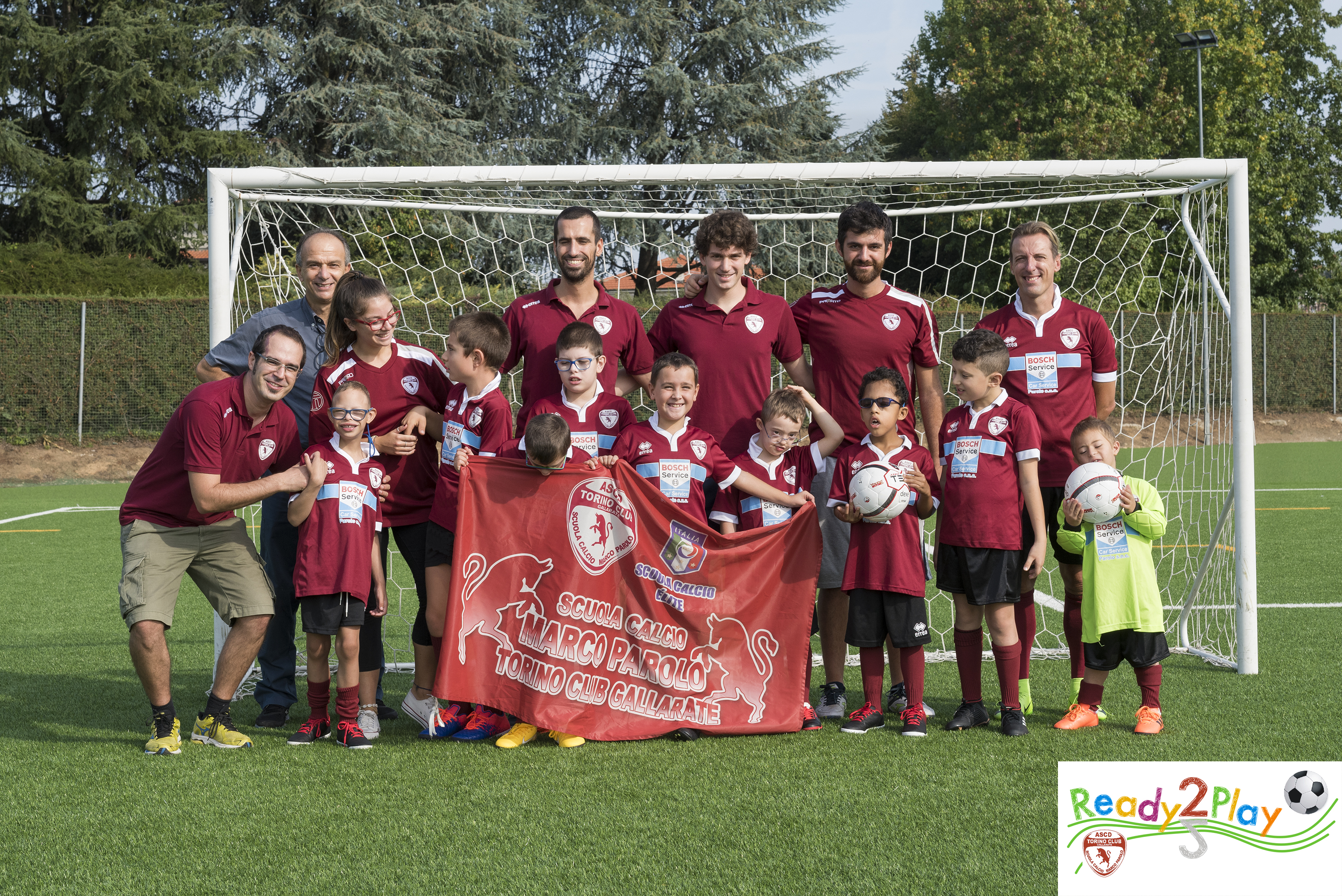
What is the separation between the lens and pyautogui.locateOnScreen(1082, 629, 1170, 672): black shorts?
4.21 metres

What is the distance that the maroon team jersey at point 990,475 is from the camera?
417 cm

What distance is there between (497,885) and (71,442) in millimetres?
17292

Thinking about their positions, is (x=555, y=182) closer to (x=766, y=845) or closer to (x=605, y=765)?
(x=605, y=765)

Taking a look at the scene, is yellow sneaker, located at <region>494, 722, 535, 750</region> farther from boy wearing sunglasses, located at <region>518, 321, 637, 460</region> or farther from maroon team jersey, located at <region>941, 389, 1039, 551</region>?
maroon team jersey, located at <region>941, 389, 1039, 551</region>

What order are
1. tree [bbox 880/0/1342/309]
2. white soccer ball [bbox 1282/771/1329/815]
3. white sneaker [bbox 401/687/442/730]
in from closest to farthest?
white soccer ball [bbox 1282/771/1329/815]
white sneaker [bbox 401/687/442/730]
tree [bbox 880/0/1342/309]

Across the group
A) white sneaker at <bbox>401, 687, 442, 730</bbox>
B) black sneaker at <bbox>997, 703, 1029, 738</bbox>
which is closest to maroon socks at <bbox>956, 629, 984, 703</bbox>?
black sneaker at <bbox>997, 703, 1029, 738</bbox>

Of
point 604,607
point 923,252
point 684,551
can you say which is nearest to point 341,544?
point 604,607

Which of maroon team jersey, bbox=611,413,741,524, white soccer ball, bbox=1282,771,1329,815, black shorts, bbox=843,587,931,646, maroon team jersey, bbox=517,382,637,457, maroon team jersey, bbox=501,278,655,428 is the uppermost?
maroon team jersey, bbox=501,278,655,428

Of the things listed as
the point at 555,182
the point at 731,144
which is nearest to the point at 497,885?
the point at 555,182

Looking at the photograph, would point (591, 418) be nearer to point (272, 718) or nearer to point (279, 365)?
point (279, 365)

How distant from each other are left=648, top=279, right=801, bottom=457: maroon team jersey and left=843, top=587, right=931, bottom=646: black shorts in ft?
2.57

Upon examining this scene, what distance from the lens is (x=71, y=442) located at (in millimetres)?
17328

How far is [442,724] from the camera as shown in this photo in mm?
4348

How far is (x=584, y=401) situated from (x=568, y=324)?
325 millimetres
